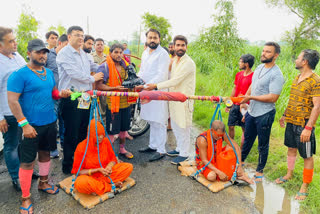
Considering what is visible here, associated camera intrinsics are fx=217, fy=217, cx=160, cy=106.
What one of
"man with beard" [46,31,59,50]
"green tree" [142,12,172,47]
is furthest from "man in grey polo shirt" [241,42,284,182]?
"green tree" [142,12,172,47]

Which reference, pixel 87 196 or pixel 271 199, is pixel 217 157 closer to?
pixel 271 199

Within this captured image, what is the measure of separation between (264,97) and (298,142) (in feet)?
2.42

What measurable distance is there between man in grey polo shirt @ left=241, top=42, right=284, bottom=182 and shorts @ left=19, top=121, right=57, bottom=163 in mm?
2539

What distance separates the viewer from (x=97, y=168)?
2.82 metres

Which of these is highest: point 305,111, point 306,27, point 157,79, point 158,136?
point 306,27

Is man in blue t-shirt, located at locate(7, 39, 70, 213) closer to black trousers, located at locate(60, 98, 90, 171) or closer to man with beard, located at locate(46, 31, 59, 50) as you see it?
black trousers, located at locate(60, 98, 90, 171)

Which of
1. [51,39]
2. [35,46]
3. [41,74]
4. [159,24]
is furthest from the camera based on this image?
[159,24]

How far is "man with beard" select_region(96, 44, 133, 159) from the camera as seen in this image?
3.37 meters

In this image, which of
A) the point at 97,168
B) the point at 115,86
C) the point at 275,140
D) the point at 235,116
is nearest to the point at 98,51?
the point at 115,86

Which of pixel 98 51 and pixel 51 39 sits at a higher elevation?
pixel 51 39

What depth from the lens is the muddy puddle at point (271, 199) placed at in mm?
2713

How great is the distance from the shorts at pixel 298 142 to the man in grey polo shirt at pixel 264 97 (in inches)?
10.0

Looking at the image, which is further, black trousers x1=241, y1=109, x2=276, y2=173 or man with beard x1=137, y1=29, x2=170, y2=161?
man with beard x1=137, y1=29, x2=170, y2=161

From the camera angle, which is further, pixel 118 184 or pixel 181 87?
pixel 181 87
